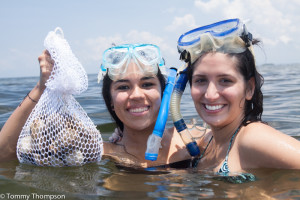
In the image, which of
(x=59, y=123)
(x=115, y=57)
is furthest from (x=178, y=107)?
(x=59, y=123)

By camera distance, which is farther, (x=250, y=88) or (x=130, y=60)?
(x=130, y=60)

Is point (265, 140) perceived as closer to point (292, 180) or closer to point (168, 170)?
point (292, 180)

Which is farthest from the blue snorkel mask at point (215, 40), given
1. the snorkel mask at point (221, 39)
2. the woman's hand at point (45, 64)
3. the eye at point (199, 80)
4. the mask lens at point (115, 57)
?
the woman's hand at point (45, 64)

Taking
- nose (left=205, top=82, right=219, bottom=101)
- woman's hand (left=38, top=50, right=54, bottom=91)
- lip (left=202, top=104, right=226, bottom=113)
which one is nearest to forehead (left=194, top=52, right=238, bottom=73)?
nose (left=205, top=82, right=219, bottom=101)

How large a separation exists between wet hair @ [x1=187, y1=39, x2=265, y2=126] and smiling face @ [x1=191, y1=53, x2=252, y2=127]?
0.06 meters

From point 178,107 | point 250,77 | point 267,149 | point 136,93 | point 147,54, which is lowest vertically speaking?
point 267,149

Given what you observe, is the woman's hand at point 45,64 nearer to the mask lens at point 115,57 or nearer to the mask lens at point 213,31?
the mask lens at point 115,57

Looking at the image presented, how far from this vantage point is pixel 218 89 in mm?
2896

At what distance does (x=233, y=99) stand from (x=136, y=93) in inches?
41.3

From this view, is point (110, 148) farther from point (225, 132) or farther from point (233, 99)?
point (233, 99)

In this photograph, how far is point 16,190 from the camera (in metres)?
2.79

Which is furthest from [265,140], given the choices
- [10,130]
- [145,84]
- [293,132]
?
[293,132]

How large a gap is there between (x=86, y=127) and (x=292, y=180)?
199 centimetres

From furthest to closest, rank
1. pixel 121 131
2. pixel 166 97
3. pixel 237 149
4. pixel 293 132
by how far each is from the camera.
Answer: pixel 293 132 → pixel 121 131 → pixel 166 97 → pixel 237 149
